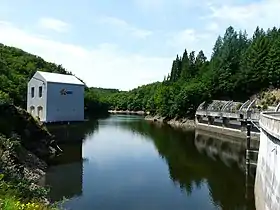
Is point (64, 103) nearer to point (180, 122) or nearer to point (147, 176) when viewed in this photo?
point (147, 176)

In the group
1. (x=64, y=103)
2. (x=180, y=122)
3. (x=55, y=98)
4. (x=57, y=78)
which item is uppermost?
(x=57, y=78)

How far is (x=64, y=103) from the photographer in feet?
178

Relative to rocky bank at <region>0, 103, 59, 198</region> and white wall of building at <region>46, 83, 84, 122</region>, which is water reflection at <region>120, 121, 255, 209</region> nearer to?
rocky bank at <region>0, 103, 59, 198</region>

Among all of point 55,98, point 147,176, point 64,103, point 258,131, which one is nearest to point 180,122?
point 258,131

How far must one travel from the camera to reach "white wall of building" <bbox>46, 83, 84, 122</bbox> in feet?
174

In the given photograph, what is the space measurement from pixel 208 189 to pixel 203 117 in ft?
194

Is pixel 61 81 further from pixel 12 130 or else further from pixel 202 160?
pixel 202 160

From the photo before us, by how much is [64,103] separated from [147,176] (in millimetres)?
22711

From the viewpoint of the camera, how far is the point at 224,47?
374 ft


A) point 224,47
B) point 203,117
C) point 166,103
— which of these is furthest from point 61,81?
point 224,47

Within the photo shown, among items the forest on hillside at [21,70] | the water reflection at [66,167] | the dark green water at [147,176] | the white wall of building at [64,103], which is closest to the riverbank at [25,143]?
the water reflection at [66,167]

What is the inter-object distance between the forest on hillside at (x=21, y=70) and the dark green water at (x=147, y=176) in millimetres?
26461

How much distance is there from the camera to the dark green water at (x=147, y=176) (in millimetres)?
27328

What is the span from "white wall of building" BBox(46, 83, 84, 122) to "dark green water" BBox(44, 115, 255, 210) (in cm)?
182
